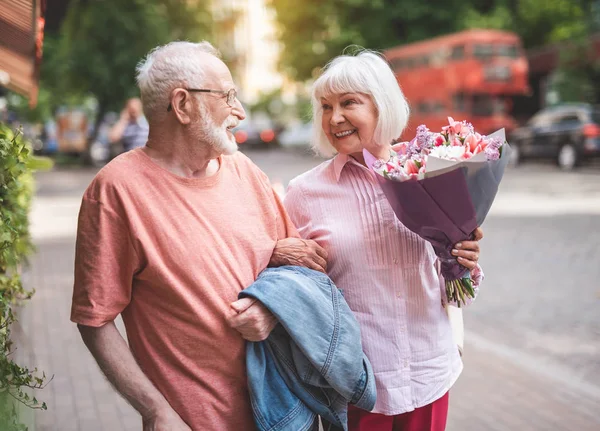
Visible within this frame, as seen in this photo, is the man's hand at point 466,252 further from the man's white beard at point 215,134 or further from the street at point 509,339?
the street at point 509,339

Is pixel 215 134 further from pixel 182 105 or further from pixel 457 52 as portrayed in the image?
pixel 457 52

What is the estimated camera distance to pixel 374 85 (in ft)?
8.67

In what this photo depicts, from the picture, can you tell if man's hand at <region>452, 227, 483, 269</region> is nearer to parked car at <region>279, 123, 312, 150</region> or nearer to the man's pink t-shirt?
the man's pink t-shirt

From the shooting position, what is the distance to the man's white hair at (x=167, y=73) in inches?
88.9

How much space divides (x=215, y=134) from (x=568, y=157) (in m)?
21.9

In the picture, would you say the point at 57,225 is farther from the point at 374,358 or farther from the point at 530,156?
the point at 530,156

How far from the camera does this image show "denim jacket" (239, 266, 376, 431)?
7.42 ft

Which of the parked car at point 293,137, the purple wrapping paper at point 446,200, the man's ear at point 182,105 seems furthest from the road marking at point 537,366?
the parked car at point 293,137

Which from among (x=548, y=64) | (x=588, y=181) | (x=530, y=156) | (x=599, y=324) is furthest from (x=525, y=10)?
(x=599, y=324)

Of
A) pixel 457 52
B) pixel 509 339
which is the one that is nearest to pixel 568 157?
pixel 457 52

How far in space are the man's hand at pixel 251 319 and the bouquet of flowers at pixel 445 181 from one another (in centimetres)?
57

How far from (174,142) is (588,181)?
1828cm

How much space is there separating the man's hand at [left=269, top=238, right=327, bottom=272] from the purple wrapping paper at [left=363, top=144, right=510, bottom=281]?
305 mm

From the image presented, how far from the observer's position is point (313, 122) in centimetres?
287
